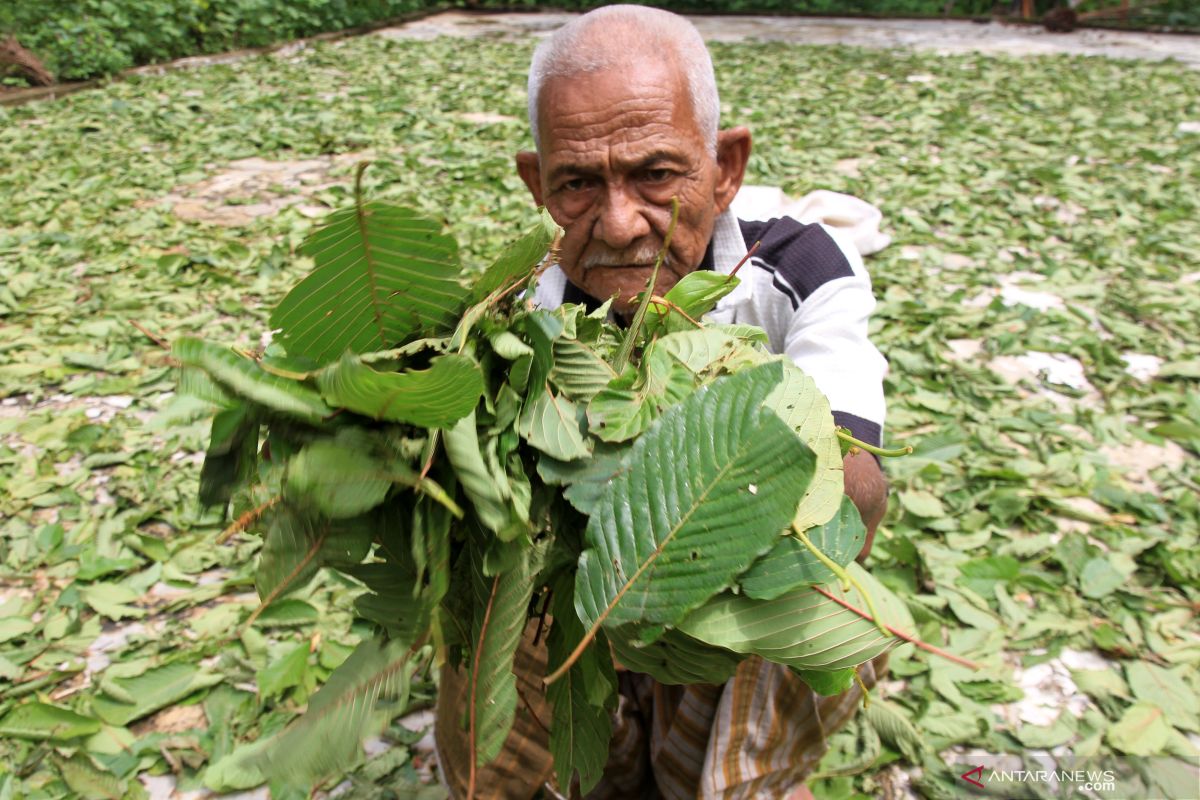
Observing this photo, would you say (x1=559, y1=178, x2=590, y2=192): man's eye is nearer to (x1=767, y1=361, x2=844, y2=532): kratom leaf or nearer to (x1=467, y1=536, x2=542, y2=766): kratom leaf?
(x1=767, y1=361, x2=844, y2=532): kratom leaf

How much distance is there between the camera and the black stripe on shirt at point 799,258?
152cm

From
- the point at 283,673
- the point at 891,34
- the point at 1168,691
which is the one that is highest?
the point at 891,34

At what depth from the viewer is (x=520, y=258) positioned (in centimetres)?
79

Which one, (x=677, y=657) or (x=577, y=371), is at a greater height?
(x=577, y=371)

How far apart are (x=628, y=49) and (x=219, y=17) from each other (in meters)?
7.91

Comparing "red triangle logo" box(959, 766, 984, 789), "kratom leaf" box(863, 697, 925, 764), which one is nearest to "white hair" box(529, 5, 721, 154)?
"kratom leaf" box(863, 697, 925, 764)

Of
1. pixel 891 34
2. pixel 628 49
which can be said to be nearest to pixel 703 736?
pixel 628 49

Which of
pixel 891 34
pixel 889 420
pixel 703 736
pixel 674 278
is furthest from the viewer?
pixel 891 34

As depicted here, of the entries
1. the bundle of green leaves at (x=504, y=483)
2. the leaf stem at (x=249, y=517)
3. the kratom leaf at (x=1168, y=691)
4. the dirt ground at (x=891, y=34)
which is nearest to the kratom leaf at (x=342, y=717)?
the bundle of green leaves at (x=504, y=483)

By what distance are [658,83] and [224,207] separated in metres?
3.16

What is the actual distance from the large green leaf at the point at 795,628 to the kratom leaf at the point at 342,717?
29cm

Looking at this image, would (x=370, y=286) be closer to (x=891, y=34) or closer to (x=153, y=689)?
(x=153, y=689)

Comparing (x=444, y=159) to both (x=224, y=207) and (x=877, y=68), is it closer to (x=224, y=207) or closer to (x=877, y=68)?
(x=224, y=207)

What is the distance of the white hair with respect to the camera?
1.43 metres
